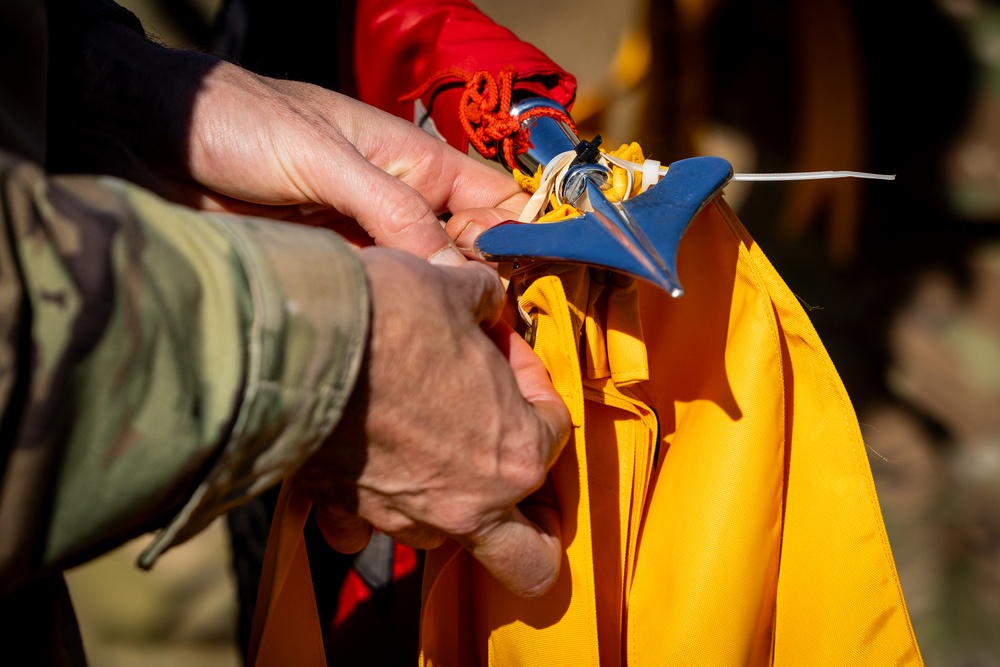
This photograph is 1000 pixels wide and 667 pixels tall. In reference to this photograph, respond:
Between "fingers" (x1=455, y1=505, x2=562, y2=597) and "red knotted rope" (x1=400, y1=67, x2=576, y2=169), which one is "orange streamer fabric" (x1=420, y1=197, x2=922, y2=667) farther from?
"red knotted rope" (x1=400, y1=67, x2=576, y2=169)

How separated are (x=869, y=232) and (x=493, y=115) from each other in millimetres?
1156

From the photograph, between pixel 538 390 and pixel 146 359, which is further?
pixel 538 390

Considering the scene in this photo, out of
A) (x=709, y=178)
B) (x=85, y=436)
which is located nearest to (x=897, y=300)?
(x=709, y=178)

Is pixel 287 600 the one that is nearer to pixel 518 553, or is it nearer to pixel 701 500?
pixel 518 553

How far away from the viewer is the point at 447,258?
0.79 m

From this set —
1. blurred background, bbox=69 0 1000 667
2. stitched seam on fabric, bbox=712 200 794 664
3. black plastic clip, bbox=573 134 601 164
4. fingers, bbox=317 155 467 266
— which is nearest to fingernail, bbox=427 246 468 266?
fingers, bbox=317 155 467 266

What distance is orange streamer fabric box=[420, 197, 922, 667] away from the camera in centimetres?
77

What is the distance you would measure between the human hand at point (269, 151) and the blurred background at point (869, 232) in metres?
0.78

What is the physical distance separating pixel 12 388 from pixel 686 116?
5.26 feet

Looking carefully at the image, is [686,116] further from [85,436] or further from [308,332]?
[85,436]

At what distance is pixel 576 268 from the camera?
2.48 ft

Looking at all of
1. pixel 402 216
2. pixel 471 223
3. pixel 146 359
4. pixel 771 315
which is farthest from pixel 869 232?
pixel 146 359

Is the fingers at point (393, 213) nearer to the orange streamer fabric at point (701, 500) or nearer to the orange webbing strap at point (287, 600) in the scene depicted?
the orange streamer fabric at point (701, 500)

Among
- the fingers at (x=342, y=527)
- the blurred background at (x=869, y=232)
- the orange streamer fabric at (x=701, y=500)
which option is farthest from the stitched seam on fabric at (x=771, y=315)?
the blurred background at (x=869, y=232)
